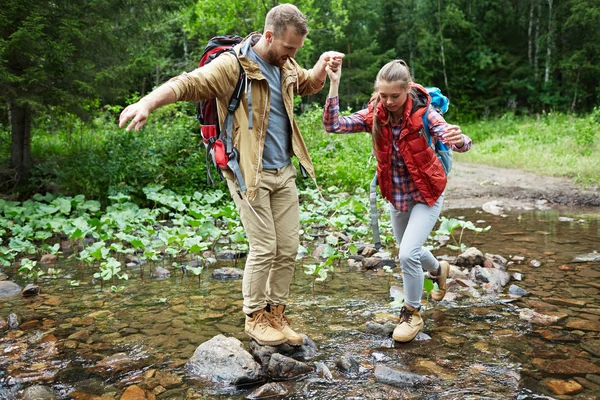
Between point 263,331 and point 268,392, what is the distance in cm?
51

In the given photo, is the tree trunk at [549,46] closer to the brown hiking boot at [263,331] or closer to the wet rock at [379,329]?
the wet rock at [379,329]

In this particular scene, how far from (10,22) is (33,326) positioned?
17.8 feet

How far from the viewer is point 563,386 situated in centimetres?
278

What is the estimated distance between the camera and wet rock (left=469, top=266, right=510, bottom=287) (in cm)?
475

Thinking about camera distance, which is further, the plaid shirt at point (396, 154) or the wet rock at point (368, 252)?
the wet rock at point (368, 252)

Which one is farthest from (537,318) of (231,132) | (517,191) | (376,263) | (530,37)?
(530,37)

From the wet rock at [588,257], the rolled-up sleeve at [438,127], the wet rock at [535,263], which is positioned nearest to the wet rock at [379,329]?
the rolled-up sleeve at [438,127]

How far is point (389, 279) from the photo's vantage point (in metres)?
5.00

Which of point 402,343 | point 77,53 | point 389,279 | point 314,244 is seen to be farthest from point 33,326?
point 77,53

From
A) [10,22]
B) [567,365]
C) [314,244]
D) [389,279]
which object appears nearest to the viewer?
[567,365]

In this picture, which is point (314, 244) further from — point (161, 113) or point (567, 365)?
point (161, 113)

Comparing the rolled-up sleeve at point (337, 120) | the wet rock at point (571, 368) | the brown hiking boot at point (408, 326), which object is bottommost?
the wet rock at point (571, 368)

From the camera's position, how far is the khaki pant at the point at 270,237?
313 cm

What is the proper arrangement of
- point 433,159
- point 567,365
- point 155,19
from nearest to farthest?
point 567,365 → point 433,159 → point 155,19
